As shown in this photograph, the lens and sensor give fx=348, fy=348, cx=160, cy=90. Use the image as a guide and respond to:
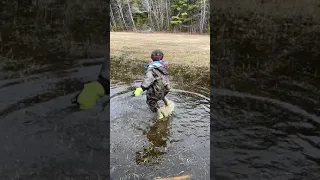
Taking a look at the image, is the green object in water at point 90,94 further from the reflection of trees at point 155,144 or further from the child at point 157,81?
the reflection of trees at point 155,144

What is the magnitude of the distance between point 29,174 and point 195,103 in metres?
3.53

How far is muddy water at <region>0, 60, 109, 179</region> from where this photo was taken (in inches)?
162

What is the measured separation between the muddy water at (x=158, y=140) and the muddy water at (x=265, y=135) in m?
0.20

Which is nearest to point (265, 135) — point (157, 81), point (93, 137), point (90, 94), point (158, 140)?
point (158, 140)

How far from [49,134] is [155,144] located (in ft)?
5.05

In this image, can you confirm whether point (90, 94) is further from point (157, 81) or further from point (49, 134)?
point (157, 81)

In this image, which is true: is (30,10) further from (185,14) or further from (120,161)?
(120,161)

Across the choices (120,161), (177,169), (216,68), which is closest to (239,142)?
(177,169)

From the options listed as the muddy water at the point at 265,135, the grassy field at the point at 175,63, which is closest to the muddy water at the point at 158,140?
the muddy water at the point at 265,135

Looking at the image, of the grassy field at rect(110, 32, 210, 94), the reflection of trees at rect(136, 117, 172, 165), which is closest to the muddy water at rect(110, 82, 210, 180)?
the reflection of trees at rect(136, 117, 172, 165)

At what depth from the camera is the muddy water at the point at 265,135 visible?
13.7 feet

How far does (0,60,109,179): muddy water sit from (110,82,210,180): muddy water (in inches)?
8.5

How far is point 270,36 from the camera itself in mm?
14148

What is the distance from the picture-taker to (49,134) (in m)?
5.02
